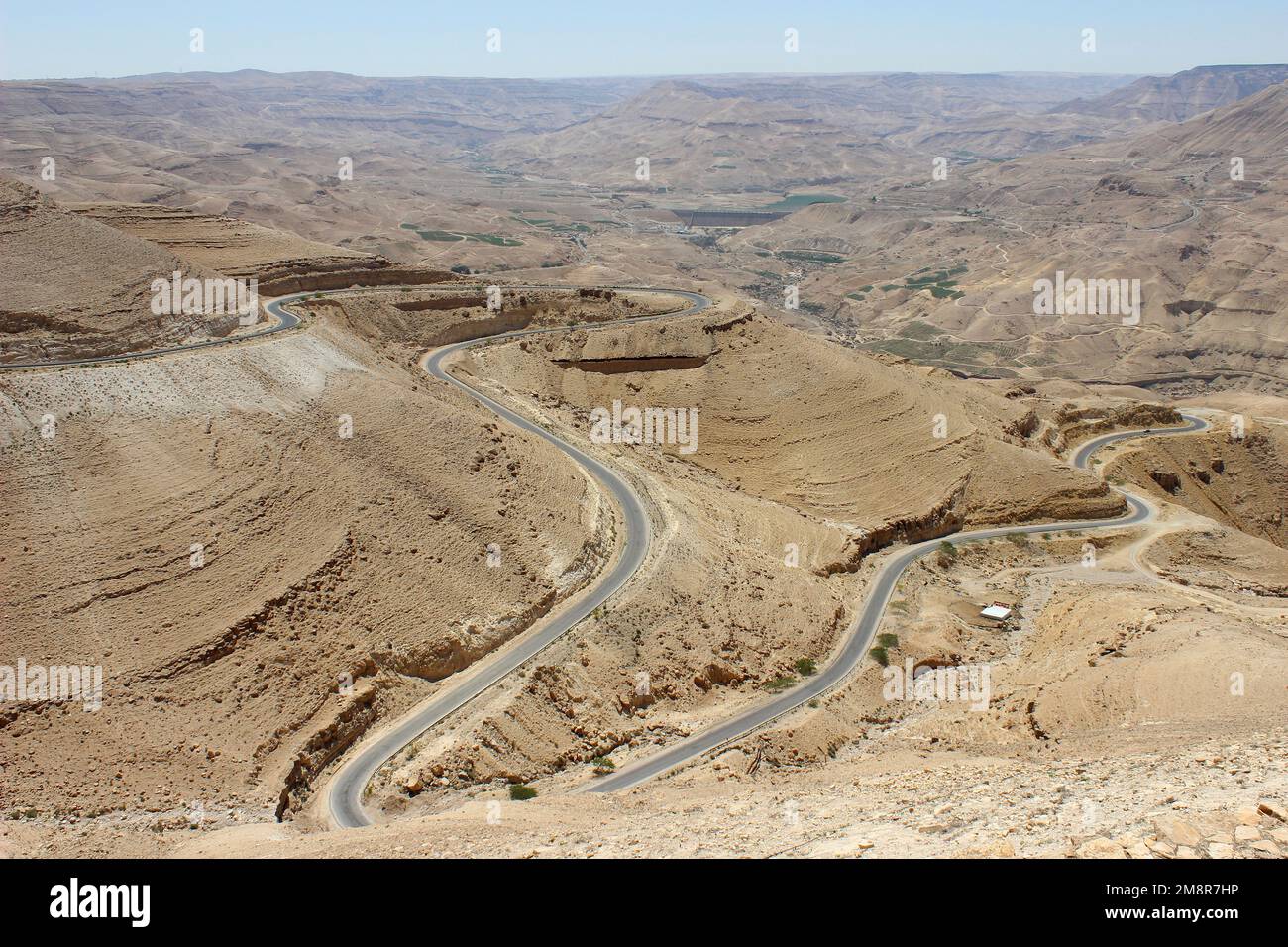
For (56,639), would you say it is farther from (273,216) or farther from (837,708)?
(273,216)

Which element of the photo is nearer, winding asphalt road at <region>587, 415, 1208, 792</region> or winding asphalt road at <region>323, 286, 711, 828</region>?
winding asphalt road at <region>323, 286, 711, 828</region>

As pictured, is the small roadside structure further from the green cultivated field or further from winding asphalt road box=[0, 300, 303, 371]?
the green cultivated field

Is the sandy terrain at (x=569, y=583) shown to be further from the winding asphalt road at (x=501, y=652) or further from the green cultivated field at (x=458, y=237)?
the green cultivated field at (x=458, y=237)

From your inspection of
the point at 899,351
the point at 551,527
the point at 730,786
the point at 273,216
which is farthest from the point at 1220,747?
the point at 273,216

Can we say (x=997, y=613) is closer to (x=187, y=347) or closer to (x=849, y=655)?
(x=849, y=655)

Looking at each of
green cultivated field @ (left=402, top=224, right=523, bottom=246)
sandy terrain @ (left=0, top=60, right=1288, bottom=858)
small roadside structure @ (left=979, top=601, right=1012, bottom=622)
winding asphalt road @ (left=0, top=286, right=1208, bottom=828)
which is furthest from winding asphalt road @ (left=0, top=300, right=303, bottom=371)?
green cultivated field @ (left=402, top=224, right=523, bottom=246)
